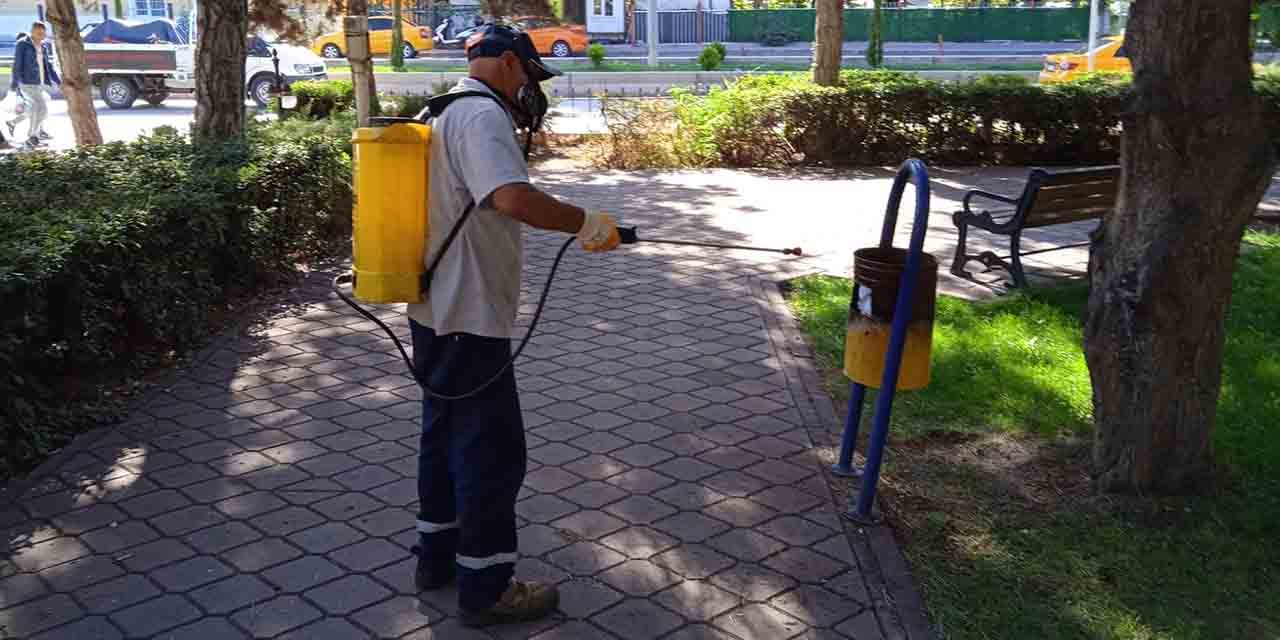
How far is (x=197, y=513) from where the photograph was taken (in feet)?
15.1

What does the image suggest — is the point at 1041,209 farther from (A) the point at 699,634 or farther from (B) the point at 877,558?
(A) the point at 699,634

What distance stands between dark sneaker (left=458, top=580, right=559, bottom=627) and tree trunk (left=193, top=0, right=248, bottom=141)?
21.2ft

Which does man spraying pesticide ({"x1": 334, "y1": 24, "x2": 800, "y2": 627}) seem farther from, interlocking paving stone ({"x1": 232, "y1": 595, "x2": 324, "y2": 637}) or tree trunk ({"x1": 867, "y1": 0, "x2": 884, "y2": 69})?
tree trunk ({"x1": 867, "y1": 0, "x2": 884, "y2": 69})

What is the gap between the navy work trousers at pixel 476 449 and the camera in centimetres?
366

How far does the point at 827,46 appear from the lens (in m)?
16.0

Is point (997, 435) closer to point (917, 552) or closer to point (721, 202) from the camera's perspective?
point (917, 552)

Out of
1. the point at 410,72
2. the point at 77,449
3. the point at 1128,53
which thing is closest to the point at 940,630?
the point at 1128,53

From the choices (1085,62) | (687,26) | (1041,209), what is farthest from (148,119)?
(687,26)

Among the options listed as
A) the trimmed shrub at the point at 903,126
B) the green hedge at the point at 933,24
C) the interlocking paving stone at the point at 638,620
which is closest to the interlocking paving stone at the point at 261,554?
the interlocking paving stone at the point at 638,620

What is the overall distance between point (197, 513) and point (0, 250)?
5.13ft

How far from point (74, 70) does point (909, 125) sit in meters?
9.59

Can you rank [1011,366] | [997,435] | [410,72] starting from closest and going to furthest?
[997,435] → [1011,366] → [410,72]

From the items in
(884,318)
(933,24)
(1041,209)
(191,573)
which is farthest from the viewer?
(933,24)

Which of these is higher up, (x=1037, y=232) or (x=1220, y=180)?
(x=1220, y=180)
